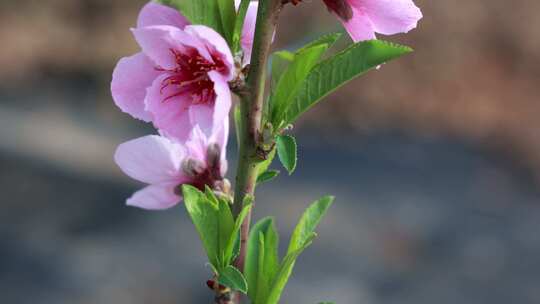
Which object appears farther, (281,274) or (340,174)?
(340,174)

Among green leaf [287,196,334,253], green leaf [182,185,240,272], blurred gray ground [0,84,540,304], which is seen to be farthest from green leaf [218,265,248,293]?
blurred gray ground [0,84,540,304]

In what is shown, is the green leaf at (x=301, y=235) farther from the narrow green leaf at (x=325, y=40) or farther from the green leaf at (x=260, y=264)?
the narrow green leaf at (x=325, y=40)

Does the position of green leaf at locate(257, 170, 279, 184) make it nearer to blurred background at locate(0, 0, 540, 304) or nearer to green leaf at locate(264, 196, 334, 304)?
green leaf at locate(264, 196, 334, 304)

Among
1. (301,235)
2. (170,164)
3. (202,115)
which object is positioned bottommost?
(301,235)

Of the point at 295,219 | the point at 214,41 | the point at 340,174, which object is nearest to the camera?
the point at 214,41

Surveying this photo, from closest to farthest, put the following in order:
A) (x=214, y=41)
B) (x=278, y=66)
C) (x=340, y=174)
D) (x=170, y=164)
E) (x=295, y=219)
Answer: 1. (x=214, y=41)
2. (x=278, y=66)
3. (x=170, y=164)
4. (x=295, y=219)
5. (x=340, y=174)

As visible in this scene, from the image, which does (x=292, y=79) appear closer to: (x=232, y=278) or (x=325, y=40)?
(x=325, y=40)

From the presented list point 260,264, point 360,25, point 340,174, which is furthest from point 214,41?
point 340,174

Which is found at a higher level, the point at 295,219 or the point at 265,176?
the point at 265,176
